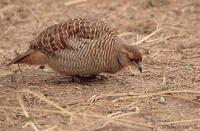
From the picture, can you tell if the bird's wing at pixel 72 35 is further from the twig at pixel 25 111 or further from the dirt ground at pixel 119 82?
the twig at pixel 25 111

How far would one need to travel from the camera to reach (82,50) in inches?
269

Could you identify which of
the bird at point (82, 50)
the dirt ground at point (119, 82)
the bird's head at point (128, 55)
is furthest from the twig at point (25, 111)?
the bird's head at point (128, 55)

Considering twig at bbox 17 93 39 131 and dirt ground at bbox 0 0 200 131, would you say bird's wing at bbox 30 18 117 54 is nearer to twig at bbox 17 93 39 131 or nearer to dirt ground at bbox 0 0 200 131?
dirt ground at bbox 0 0 200 131

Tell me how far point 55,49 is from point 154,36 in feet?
9.19

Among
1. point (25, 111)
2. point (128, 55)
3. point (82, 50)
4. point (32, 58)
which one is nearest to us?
point (25, 111)

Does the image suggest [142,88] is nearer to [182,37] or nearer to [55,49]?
[55,49]

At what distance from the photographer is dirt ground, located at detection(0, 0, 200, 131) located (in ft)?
19.3

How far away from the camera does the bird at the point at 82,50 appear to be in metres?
6.86

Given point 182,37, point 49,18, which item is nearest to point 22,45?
point 49,18

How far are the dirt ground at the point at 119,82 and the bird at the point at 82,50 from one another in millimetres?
232

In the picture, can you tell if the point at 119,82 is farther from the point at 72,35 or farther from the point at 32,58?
the point at 32,58

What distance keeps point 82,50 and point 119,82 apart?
2.26 feet

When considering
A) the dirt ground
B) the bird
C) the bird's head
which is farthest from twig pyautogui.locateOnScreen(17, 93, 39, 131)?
the bird's head

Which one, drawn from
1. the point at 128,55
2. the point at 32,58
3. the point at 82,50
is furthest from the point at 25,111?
the point at 128,55
